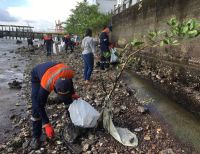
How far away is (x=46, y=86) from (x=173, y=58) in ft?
23.3

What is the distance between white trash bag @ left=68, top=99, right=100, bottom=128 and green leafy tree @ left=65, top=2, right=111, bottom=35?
101 feet

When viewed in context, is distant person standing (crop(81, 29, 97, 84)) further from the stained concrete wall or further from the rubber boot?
the rubber boot

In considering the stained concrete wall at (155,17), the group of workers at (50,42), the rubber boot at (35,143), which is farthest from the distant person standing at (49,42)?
the rubber boot at (35,143)

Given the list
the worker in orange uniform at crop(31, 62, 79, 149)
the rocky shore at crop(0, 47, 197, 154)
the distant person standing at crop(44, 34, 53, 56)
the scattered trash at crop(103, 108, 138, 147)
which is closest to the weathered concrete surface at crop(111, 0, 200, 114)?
the rocky shore at crop(0, 47, 197, 154)

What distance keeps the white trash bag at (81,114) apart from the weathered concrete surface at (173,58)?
8.76ft

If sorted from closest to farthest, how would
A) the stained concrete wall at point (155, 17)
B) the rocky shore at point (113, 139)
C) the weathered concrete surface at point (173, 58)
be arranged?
1. the rocky shore at point (113, 139)
2. the weathered concrete surface at point (173, 58)
3. the stained concrete wall at point (155, 17)

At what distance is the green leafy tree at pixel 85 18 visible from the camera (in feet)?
120

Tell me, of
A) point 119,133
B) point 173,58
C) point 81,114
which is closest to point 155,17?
point 173,58

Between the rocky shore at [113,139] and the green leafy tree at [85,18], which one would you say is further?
the green leafy tree at [85,18]

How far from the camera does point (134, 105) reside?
7.07 m

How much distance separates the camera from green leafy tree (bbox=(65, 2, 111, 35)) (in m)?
36.7

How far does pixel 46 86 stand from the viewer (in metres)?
4.39

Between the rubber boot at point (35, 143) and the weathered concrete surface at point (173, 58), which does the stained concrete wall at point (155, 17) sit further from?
the rubber boot at point (35, 143)

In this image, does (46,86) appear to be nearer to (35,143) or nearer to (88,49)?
(35,143)
